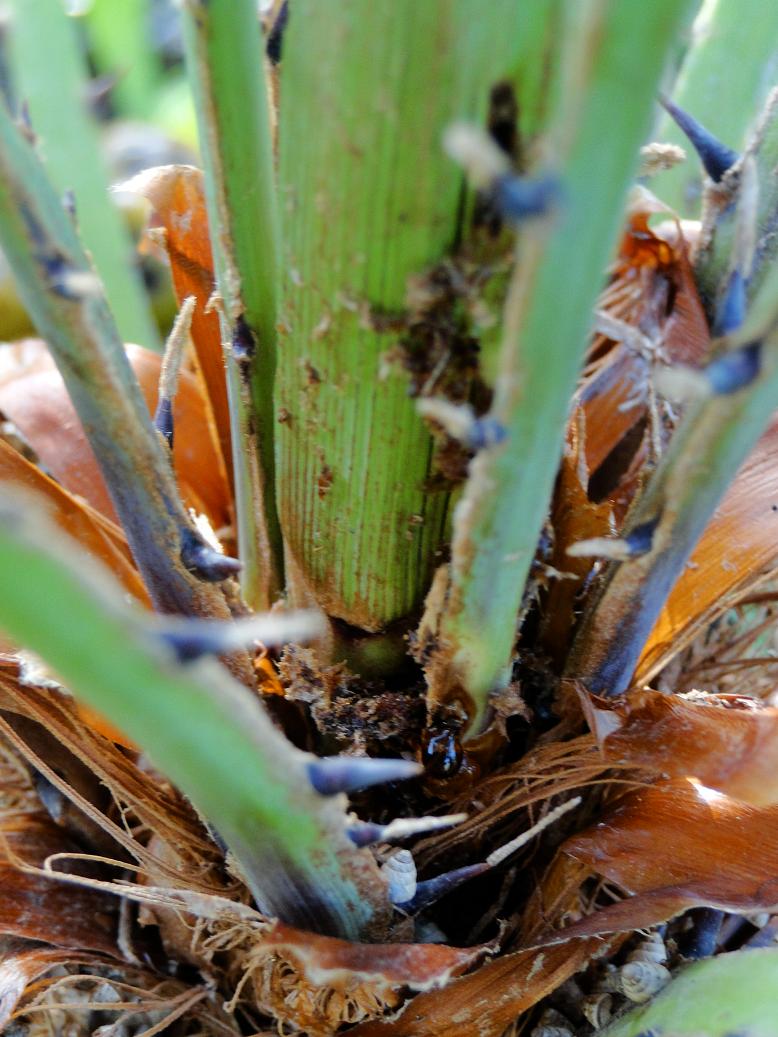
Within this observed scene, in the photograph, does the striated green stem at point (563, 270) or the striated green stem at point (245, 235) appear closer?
the striated green stem at point (563, 270)

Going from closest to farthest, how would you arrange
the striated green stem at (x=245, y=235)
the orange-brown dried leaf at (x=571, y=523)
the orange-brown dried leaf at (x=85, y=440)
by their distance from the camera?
the striated green stem at (x=245, y=235), the orange-brown dried leaf at (x=571, y=523), the orange-brown dried leaf at (x=85, y=440)

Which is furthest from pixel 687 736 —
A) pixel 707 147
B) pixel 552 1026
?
pixel 707 147

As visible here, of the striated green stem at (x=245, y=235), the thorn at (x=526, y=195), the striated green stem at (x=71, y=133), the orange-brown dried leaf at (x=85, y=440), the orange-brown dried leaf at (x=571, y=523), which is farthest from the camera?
the striated green stem at (x=71, y=133)

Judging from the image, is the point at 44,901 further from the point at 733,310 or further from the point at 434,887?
the point at 733,310

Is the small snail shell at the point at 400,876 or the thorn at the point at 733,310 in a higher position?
the thorn at the point at 733,310

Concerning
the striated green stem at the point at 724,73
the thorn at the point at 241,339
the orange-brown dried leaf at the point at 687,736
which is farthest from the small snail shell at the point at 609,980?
the striated green stem at the point at 724,73

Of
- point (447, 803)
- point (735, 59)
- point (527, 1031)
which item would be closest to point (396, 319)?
point (447, 803)

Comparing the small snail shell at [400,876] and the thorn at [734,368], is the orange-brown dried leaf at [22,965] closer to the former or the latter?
the small snail shell at [400,876]
